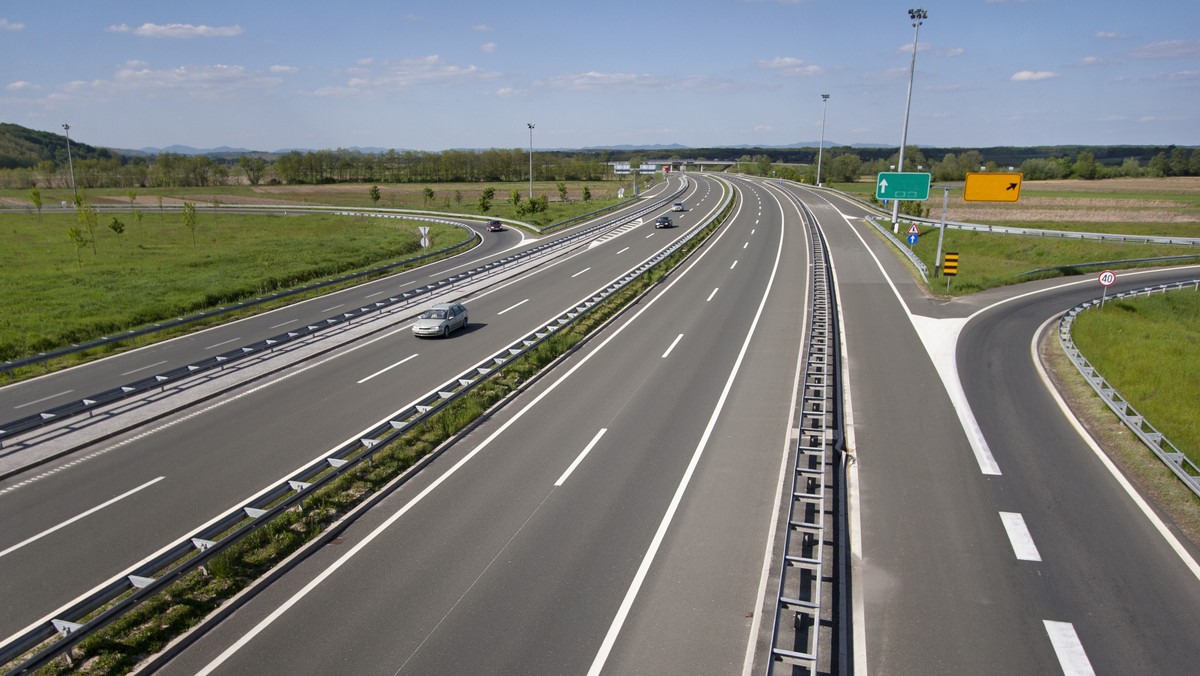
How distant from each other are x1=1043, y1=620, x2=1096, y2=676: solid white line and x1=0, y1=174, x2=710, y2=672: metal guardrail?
12.8 meters

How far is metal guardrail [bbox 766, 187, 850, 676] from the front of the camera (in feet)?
30.3

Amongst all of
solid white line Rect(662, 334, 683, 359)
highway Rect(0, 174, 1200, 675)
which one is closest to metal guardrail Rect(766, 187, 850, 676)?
highway Rect(0, 174, 1200, 675)

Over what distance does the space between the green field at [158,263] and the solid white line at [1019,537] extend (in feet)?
109

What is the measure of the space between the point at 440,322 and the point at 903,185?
31103 mm

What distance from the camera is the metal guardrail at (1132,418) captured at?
14297mm

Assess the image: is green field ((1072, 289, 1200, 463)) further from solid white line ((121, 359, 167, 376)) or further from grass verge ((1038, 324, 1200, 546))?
solid white line ((121, 359, 167, 376))

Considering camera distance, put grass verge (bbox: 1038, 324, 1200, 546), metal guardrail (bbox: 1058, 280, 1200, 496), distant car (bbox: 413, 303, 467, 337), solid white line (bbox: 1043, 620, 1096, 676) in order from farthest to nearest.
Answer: distant car (bbox: 413, 303, 467, 337) → metal guardrail (bbox: 1058, 280, 1200, 496) → grass verge (bbox: 1038, 324, 1200, 546) → solid white line (bbox: 1043, 620, 1096, 676)

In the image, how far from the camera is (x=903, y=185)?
137ft

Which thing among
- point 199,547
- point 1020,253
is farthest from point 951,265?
point 199,547

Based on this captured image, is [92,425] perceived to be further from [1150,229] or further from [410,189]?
[410,189]

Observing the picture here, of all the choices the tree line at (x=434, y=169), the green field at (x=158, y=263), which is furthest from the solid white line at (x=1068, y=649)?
the tree line at (x=434, y=169)

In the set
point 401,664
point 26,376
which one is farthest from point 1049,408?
point 26,376

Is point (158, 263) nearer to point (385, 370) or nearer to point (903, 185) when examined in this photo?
point (385, 370)

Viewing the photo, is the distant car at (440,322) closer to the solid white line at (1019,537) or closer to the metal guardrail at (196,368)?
the metal guardrail at (196,368)
